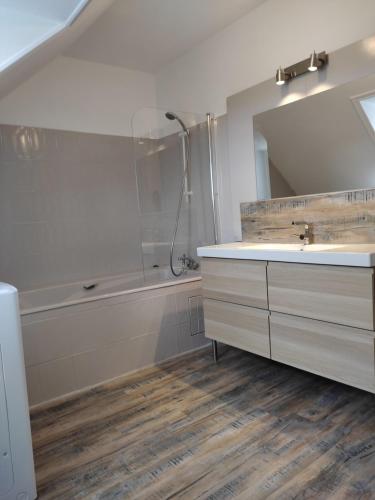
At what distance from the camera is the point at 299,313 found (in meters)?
1.96

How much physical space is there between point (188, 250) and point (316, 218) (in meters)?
1.13

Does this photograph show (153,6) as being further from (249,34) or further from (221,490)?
(221,490)

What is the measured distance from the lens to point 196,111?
10.6ft

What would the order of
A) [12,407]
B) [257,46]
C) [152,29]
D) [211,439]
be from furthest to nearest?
[152,29] → [257,46] → [211,439] → [12,407]

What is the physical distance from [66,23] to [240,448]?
2078 mm

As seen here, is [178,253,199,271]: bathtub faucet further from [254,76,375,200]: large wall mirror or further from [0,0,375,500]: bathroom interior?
[254,76,375,200]: large wall mirror

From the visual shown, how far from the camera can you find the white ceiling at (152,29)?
2.53 metres

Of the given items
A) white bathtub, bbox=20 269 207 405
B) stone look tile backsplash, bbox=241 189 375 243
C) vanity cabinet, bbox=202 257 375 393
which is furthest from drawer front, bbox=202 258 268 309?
stone look tile backsplash, bbox=241 189 375 243

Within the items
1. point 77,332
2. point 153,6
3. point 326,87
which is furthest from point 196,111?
point 77,332

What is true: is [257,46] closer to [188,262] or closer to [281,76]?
[281,76]

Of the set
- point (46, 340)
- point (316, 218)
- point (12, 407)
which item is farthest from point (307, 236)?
point (12, 407)

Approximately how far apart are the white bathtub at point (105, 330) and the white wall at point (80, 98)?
1.39 m

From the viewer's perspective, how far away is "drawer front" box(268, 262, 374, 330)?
1683mm

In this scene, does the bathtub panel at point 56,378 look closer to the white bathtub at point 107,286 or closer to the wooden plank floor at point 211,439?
the wooden plank floor at point 211,439
